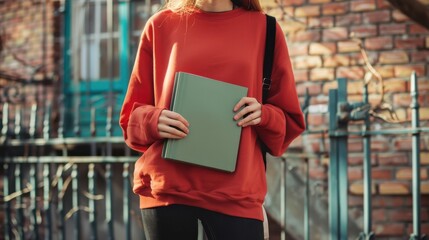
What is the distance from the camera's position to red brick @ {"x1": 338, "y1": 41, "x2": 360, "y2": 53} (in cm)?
415

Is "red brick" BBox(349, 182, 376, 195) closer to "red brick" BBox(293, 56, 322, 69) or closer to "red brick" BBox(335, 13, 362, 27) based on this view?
"red brick" BBox(293, 56, 322, 69)

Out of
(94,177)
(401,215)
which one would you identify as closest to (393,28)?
(401,215)

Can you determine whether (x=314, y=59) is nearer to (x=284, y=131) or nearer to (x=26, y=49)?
(x=284, y=131)

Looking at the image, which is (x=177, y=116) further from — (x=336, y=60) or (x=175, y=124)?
(x=336, y=60)

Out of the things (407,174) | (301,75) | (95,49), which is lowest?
(407,174)

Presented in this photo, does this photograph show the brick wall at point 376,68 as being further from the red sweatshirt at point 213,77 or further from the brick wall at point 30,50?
the brick wall at point 30,50

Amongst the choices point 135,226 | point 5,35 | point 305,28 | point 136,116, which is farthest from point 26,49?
point 136,116

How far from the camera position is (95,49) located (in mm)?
6027

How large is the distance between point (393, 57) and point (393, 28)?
204mm

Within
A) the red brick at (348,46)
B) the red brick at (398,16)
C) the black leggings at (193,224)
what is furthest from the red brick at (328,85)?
the black leggings at (193,224)

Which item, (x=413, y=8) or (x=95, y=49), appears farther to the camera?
(x=95, y=49)

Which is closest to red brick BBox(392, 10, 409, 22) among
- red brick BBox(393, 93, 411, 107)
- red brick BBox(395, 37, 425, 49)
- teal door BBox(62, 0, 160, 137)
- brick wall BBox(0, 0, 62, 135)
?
red brick BBox(395, 37, 425, 49)

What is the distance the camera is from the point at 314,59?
13.9ft

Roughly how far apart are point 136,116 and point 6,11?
196 inches
